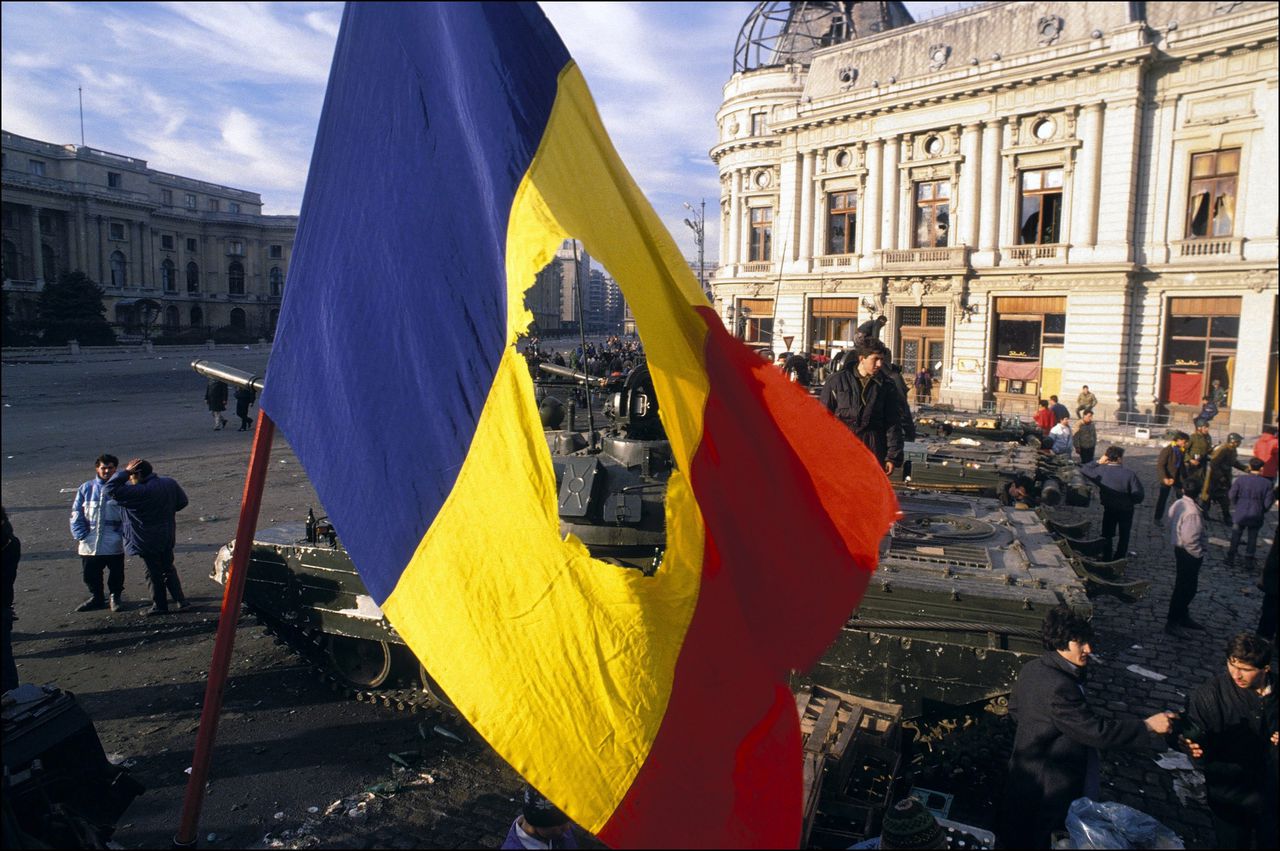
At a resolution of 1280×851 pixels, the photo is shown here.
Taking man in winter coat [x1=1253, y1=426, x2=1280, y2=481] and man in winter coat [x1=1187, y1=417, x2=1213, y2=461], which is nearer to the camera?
man in winter coat [x1=1253, y1=426, x2=1280, y2=481]

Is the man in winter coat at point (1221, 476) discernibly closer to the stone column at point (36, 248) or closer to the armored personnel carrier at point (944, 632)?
the armored personnel carrier at point (944, 632)

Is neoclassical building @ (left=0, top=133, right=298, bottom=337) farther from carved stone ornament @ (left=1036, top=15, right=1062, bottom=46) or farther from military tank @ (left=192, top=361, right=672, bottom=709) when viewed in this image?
carved stone ornament @ (left=1036, top=15, right=1062, bottom=46)

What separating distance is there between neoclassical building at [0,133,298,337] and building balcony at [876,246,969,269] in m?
41.8

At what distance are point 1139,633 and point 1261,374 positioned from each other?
20977 millimetres

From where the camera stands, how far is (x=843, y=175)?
34.1 metres

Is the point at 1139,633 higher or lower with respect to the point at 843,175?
lower

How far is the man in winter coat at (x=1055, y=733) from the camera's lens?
421 cm

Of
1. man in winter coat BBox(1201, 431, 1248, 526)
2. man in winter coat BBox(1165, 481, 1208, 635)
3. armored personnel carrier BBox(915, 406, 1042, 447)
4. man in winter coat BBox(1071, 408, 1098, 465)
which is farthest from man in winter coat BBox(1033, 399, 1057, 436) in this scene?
man in winter coat BBox(1165, 481, 1208, 635)

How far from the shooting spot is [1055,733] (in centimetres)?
436

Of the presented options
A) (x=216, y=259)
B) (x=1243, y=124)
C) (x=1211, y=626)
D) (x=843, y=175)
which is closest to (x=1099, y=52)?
(x=1243, y=124)

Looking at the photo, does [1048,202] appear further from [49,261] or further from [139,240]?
[139,240]

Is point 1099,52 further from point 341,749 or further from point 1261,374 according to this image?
point 341,749

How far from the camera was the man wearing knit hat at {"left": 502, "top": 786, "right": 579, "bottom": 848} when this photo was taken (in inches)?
144

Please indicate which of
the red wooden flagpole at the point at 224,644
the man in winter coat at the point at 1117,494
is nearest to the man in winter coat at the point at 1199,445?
the man in winter coat at the point at 1117,494
